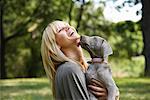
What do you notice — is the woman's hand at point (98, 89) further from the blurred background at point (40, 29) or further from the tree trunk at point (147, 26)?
the blurred background at point (40, 29)

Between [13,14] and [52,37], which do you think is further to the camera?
[13,14]

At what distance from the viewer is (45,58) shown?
365 cm

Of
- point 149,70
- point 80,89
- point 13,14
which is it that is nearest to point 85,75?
point 80,89

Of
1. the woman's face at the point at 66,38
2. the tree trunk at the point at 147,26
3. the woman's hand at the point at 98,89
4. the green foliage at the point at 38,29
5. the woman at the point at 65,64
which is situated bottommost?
the green foliage at the point at 38,29

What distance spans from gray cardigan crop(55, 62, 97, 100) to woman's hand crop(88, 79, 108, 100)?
0.20 feet

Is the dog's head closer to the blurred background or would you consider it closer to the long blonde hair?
the long blonde hair

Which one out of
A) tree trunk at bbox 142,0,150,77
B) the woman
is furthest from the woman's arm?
tree trunk at bbox 142,0,150,77

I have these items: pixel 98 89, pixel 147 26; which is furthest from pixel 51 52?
pixel 147 26

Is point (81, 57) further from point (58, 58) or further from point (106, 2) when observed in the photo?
point (106, 2)

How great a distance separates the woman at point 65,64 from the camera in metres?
3.46

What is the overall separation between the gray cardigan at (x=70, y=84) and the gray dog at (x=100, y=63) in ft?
0.42

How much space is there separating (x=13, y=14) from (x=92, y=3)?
21.2 feet

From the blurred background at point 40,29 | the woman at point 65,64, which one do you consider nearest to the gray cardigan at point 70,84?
the woman at point 65,64

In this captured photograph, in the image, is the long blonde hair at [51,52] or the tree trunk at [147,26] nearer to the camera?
the long blonde hair at [51,52]
